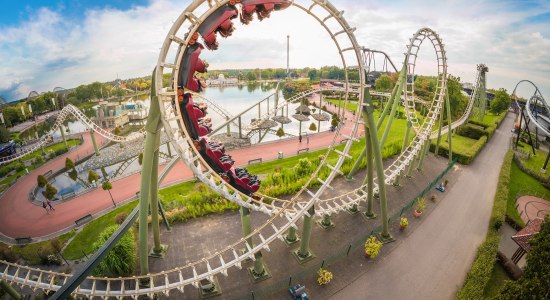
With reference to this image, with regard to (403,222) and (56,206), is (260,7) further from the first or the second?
(56,206)

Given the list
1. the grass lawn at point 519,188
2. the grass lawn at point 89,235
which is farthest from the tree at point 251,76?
the grass lawn at point 89,235

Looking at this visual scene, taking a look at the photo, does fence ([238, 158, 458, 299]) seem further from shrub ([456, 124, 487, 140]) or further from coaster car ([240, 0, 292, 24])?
shrub ([456, 124, 487, 140])

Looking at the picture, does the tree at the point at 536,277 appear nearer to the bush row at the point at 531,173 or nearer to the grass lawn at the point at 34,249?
the bush row at the point at 531,173

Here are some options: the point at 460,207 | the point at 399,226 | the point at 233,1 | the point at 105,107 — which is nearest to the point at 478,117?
the point at 460,207

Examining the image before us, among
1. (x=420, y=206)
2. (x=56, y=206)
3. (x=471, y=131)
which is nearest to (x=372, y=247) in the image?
(x=420, y=206)

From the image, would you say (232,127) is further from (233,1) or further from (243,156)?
(233,1)

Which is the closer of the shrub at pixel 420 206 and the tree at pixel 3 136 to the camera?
the shrub at pixel 420 206
